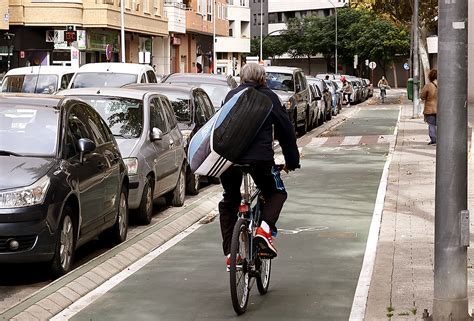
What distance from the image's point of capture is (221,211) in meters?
7.96

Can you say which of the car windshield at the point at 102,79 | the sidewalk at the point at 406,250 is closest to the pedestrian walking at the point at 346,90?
the car windshield at the point at 102,79

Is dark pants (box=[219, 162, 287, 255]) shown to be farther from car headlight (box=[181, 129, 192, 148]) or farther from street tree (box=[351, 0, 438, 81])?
street tree (box=[351, 0, 438, 81])

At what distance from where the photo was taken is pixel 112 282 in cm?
894

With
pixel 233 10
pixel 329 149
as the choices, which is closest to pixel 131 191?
pixel 329 149

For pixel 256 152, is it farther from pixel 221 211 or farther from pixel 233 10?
pixel 233 10

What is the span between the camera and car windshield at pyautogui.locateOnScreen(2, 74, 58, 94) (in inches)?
967

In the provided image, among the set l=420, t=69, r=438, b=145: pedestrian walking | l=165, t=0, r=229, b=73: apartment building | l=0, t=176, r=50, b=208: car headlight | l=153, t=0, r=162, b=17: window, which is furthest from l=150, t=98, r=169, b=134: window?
l=165, t=0, r=229, b=73: apartment building

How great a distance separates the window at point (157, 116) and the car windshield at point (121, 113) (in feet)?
0.60

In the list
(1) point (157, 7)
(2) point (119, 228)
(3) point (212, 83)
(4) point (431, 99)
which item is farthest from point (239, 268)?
(1) point (157, 7)

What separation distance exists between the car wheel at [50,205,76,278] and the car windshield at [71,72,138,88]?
14111 millimetres

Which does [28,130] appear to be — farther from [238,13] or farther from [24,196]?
[238,13]

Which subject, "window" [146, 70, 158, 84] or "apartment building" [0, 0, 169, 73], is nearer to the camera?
"window" [146, 70, 158, 84]

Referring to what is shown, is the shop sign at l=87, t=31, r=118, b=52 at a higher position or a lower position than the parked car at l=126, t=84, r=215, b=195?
higher

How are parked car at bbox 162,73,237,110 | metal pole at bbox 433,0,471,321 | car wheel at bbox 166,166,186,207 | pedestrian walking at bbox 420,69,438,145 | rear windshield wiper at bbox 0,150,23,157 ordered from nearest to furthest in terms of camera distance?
metal pole at bbox 433,0,471,321, rear windshield wiper at bbox 0,150,23,157, car wheel at bbox 166,166,186,207, parked car at bbox 162,73,237,110, pedestrian walking at bbox 420,69,438,145
